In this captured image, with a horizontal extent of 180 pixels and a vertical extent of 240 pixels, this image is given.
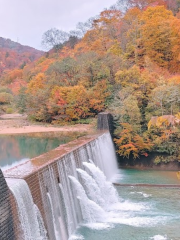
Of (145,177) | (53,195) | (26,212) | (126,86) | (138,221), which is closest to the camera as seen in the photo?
(26,212)

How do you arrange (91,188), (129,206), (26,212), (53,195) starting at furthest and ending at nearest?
(129,206)
(91,188)
(53,195)
(26,212)

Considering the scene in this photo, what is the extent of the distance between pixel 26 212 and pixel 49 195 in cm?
155

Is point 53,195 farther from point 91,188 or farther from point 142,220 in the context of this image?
point 142,220

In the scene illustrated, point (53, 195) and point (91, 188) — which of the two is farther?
point (91, 188)

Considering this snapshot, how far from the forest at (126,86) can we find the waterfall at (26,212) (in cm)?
752

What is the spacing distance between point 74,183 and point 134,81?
12512mm

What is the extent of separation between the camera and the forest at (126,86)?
16.4m

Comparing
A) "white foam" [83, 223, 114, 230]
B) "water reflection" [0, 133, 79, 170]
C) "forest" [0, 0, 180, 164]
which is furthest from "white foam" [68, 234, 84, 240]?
"water reflection" [0, 133, 79, 170]

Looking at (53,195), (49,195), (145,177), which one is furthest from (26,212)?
(145,177)

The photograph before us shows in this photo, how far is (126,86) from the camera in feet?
66.8

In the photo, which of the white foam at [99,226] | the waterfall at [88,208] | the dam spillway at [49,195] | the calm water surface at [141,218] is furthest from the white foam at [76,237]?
the waterfall at [88,208]

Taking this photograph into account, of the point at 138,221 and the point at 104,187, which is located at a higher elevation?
the point at 104,187

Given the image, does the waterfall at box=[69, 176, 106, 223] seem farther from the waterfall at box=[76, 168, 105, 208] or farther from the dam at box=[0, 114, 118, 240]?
the waterfall at box=[76, 168, 105, 208]

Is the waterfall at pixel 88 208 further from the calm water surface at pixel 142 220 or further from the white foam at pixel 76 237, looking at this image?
the white foam at pixel 76 237
